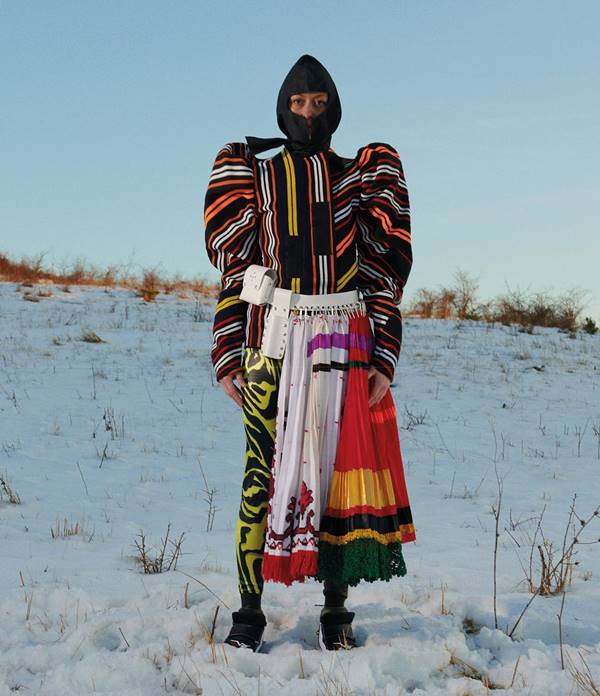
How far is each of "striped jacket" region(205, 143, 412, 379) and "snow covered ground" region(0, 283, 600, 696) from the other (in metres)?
1.11

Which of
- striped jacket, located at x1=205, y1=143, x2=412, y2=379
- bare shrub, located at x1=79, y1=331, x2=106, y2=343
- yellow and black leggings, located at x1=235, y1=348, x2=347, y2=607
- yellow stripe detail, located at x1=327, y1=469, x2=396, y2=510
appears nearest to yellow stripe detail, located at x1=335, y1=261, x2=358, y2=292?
striped jacket, located at x1=205, y1=143, x2=412, y2=379

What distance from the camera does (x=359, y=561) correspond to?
2.65 meters

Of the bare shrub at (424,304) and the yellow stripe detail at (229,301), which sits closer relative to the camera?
the yellow stripe detail at (229,301)

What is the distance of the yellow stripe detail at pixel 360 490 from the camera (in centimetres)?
268

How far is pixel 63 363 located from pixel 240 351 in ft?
26.0

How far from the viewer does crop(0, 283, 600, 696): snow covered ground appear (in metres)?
2.67

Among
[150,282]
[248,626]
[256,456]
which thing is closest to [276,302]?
[256,456]

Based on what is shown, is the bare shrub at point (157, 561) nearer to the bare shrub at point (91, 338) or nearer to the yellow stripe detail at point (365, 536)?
the yellow stripe detail at point (365, 536)

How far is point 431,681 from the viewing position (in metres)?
2.61

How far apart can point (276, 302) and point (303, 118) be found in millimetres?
728

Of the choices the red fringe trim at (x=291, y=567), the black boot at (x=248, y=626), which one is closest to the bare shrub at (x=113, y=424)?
the black boot at (x=248, y=626)

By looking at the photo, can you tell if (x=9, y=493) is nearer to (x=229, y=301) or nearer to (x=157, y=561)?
(x=157, y=561)

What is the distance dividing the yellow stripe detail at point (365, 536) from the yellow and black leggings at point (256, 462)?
28 cm

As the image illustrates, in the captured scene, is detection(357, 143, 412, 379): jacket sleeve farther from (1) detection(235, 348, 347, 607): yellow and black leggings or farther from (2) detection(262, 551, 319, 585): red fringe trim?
(2) detection(262, 551, 319, 585): red fringe trim
